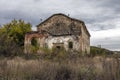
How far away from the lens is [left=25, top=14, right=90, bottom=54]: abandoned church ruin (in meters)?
42.3

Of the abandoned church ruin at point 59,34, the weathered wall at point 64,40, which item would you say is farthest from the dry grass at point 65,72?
the weathered wall at point 64,40

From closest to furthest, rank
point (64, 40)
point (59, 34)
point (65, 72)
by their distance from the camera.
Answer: point (65, 72), point (64, 40), point (59, 34)

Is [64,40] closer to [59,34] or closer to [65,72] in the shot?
[59,34]

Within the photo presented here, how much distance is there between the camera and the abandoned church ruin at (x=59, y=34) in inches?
1667

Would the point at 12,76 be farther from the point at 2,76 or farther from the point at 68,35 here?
the point at 68,35

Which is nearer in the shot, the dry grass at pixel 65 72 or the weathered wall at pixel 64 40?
the dry grass at pixel 65 72

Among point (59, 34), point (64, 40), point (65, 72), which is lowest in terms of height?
point (65, 72)

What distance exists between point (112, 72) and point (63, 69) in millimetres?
1711

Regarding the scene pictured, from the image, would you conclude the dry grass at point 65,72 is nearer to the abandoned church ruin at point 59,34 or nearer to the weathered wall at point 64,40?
the abandoned church ruin at point 59,34

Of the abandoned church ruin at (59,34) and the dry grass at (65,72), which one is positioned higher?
the abandoned church ruin at (59,34)

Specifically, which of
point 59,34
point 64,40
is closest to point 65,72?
point 64,40

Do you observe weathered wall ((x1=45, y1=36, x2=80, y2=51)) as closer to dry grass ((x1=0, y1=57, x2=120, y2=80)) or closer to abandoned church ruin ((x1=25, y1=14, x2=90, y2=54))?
abandoned church ruin ((x1=25, y1=14, x2=90, y2=54))

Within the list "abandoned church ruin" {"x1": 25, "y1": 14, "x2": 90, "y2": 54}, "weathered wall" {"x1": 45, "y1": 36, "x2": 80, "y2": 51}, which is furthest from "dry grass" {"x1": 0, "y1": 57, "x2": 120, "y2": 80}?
"weathered wall" {"x1": 45, "y1": 36, "x2": 80, "y2": 51}

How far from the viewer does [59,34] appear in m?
43.5
